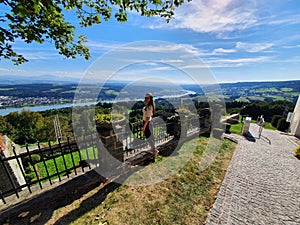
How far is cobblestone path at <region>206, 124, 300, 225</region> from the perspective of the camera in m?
3.27

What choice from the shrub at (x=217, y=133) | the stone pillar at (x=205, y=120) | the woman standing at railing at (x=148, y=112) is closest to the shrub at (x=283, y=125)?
the shrub at (x=217, y=133)

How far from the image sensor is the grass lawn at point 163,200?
3.08m

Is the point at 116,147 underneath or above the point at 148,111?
underneath

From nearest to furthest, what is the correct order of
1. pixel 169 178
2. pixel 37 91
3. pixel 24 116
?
pixel 169 178
pixel 24 116
pixel 37 91

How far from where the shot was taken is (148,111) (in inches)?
186

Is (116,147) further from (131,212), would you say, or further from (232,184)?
(232,184)

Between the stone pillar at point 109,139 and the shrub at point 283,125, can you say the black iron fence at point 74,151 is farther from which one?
the shrub at point 283,125

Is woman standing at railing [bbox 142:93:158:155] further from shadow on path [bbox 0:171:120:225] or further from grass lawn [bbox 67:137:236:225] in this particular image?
shadow on path [bbox 0:171:120:225]

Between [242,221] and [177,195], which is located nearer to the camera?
[242,221]

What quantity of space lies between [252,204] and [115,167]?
151 inches

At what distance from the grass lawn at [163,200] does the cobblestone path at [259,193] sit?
1.02 ft

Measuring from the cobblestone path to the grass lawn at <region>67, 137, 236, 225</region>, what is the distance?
31 cm

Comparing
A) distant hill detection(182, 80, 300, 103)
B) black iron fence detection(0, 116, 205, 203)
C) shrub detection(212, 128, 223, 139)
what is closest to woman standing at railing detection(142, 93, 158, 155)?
black iron fence detection(0, 116, 205, 203)

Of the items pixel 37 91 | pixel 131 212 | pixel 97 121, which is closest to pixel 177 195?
pixel 131 212
